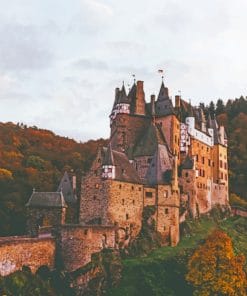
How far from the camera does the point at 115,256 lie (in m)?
61.0

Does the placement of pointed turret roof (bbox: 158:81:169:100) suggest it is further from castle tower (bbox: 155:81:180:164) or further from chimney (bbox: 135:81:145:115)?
chimney (bbox: 135:81:145:115)

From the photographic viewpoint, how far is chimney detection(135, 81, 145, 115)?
3130 inches

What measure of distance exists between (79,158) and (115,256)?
3528 cm

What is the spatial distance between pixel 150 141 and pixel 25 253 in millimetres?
25238

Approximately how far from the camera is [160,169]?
230 feet

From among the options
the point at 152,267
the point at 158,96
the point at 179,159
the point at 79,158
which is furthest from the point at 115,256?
the point at 79,158

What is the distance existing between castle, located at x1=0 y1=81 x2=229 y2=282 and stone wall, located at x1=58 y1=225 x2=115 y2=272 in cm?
9

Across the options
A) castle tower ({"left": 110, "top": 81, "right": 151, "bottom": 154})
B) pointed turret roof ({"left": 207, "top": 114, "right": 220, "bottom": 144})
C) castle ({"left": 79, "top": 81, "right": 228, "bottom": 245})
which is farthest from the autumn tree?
pointed turret roof ({"left": 207, "top": 114, "right": 220, "bottom": 144})

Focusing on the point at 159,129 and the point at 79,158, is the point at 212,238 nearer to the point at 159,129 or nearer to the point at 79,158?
the point at 159,129

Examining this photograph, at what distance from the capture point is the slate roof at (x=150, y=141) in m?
74.6

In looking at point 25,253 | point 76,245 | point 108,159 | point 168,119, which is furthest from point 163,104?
point 25,253

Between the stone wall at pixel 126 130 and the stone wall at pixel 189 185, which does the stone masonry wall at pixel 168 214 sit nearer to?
the stone wall at pixel 189 185

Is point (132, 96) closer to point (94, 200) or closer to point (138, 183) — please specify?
point (138, 183)

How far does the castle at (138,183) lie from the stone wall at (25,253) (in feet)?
4.74
